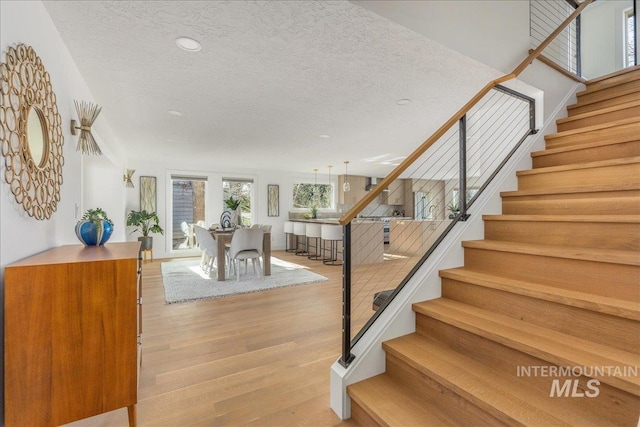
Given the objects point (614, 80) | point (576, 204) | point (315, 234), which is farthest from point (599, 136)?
point (315, 234)

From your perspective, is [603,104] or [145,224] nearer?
[603,104]

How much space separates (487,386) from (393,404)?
0.44 m

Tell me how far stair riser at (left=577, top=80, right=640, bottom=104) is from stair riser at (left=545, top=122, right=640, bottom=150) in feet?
2.53

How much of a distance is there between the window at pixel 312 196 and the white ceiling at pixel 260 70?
420cm

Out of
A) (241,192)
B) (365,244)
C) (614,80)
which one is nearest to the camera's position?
(614,80)

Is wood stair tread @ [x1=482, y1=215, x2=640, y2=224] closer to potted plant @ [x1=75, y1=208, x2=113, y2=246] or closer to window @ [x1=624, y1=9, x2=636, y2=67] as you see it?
potted plant @ [x1=75, y1=208, x2=113, y2=246]

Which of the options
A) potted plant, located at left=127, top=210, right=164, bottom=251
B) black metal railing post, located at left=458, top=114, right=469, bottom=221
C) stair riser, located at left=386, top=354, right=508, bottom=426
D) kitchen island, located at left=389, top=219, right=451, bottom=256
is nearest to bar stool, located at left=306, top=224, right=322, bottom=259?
kitchen island, located at left=389, top=219, right=451, bottom=256

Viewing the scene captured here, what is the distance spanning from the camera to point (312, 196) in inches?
369

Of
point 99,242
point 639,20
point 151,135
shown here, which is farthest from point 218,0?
point 639,20

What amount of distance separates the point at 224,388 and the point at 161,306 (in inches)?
81.5

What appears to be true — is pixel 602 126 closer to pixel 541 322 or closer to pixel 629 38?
pixel 541 322

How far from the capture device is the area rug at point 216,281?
3.92 metres

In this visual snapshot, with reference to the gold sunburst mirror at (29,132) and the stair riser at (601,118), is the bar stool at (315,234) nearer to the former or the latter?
the stair riser at (601,118)

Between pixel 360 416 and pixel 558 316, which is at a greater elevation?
pixel 558 316
